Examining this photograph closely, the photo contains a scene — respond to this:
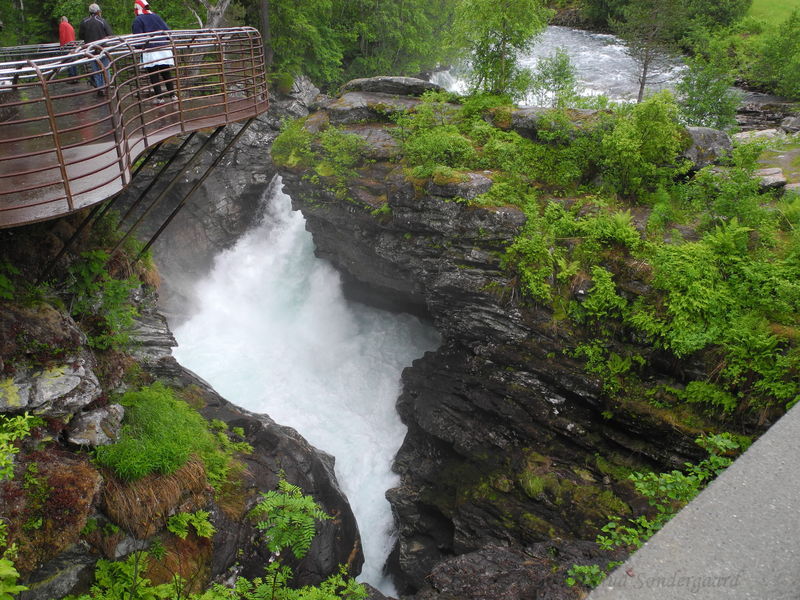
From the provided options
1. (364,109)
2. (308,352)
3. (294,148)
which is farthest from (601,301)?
(294,148)

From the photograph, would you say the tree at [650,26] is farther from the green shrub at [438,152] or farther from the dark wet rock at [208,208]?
the dark wet rock at [208,208]

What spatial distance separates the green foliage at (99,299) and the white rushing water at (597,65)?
20.9 m

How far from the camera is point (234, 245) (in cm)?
2186

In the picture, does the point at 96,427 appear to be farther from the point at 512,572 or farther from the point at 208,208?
the point at 208,208

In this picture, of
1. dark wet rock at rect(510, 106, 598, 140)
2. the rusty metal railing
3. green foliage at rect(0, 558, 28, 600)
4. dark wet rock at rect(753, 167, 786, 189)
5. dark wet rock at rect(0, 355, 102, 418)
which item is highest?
the rusty metal railing

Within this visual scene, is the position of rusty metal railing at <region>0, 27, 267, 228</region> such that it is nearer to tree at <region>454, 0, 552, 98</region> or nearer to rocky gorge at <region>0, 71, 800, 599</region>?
rocky gorge at <region>0, 71, 800, 599</region>

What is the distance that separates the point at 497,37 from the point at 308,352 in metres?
12.2

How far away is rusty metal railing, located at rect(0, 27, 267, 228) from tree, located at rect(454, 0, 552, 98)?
9.26 meters

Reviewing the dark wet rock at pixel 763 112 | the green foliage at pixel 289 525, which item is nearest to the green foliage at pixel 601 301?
the green foliage at pixel 289 525

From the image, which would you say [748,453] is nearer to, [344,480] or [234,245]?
[344,480]

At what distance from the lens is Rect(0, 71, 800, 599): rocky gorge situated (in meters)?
7.16

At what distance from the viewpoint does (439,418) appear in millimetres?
13938

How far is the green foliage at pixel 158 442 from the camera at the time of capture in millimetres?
7559

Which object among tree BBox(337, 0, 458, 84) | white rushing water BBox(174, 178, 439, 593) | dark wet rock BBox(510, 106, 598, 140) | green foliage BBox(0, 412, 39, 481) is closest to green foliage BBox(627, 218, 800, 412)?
dark wet rock BBox(510, 106, 598, 140)
